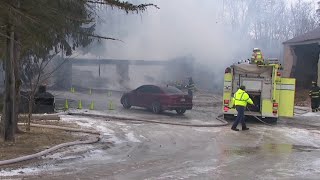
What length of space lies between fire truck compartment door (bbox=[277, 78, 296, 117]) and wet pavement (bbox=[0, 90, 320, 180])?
1.90 meters

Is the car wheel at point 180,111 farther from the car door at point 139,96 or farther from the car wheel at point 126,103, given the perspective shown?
→ the car wheel at point 126,103

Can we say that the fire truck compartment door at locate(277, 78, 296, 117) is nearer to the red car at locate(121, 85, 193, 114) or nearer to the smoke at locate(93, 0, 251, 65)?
the red car at locate(121, 85, 193, 114)

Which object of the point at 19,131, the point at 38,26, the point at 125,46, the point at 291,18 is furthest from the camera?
the point at 291,18

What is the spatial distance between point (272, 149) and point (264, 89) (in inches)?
258

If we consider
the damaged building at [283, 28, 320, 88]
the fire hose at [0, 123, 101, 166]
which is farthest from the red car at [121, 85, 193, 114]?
the damaged building at [283, 28, 320, 88]

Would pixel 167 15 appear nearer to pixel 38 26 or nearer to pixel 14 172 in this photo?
pixel 38 26

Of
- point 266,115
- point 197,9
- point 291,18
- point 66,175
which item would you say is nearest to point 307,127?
point 266,115

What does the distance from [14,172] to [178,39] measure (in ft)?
103

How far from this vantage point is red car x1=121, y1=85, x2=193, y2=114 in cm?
2039

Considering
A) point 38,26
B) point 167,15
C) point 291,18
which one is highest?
point 291,18

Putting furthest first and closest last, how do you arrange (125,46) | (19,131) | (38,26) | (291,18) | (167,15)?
(291,18) < (125,46) < (167,15) < (19,131) < (38,26)

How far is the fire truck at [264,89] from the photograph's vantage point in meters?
17.0

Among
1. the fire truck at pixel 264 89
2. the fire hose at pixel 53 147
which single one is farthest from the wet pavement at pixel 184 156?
the fire truck at pixel 264 89

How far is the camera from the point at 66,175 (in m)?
7.42
